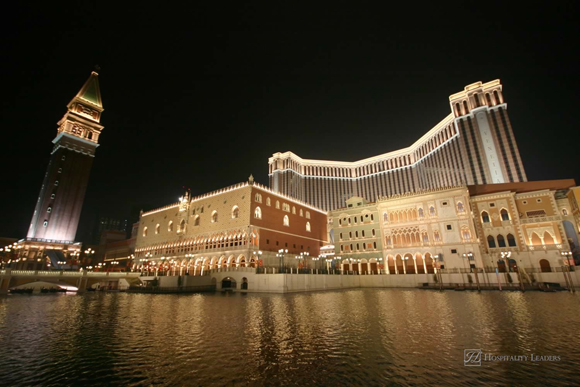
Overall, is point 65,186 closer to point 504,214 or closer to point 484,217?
point 484,217

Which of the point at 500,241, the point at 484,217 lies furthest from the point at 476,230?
the point at 500,241

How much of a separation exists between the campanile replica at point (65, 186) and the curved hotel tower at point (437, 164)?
181 feet

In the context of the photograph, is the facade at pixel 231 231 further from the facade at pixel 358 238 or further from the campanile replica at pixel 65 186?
the campanile replica at pixel 65 186

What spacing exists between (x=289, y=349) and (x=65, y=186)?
258 ft

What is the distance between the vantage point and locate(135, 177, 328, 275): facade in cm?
4434

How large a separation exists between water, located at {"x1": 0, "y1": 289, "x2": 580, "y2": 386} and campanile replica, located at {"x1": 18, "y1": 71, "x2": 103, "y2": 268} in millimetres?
62029

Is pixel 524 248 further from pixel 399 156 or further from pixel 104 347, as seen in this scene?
pixel 399 156

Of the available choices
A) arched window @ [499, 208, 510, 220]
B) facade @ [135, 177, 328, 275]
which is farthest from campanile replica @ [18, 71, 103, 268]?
arched window @ [499, 208, 510, 220]

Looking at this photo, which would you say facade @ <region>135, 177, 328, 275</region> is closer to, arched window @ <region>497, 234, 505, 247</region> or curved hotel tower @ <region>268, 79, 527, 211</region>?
curved hotel tower @ <region>268, 79, 527, 211</region>

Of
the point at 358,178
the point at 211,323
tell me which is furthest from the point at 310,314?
the point at 358,178

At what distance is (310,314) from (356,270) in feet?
115

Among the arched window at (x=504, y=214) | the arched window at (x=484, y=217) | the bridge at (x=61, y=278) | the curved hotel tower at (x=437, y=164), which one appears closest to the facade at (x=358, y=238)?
the arched window at (x=484, y=217)

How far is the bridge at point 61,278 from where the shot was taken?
3366cm

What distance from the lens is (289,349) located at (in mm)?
8430
